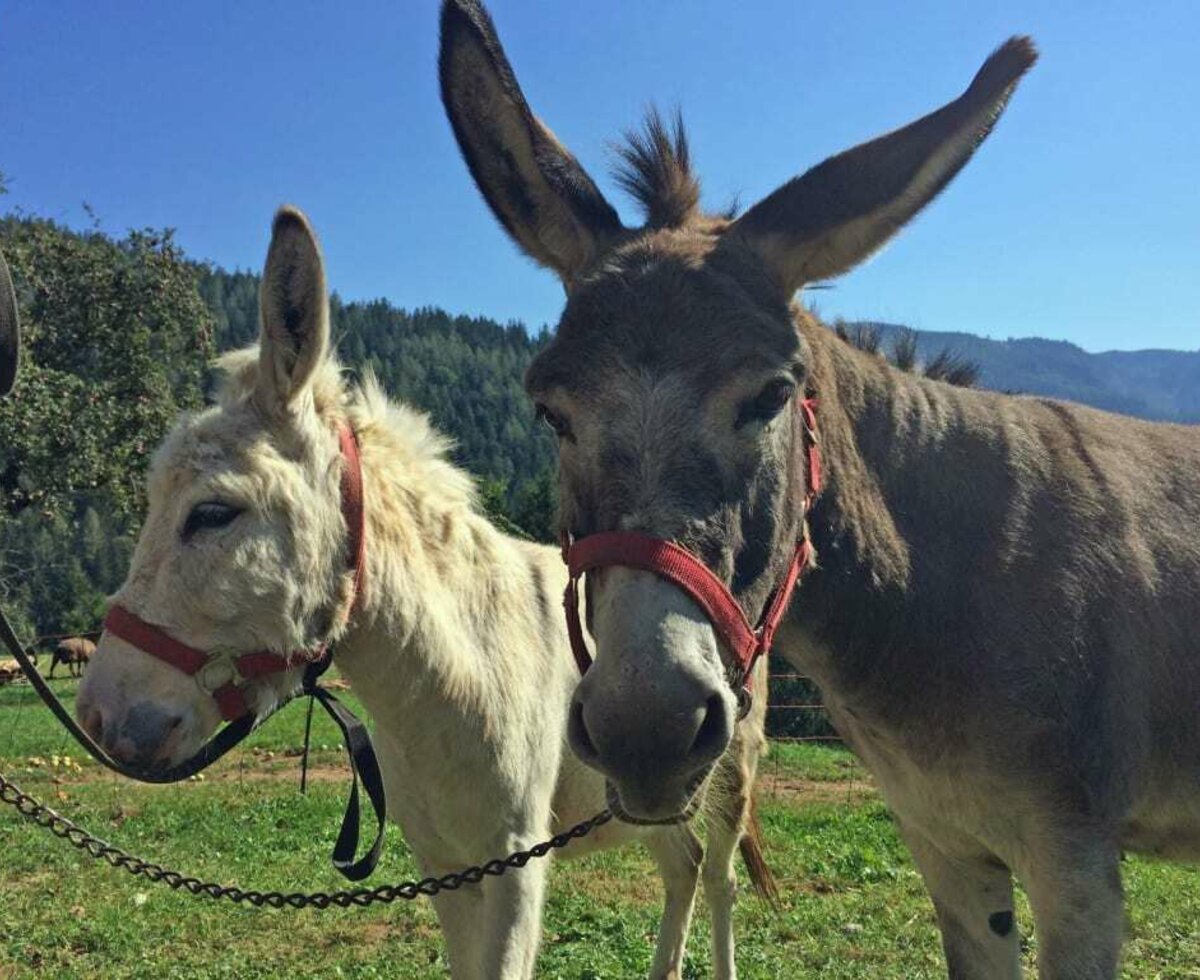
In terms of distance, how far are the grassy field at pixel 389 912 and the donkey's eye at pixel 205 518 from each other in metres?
3.44

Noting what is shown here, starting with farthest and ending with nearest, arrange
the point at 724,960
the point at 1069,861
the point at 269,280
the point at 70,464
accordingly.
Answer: the point at 70,464 → the point at 724,960 → the point at 269,280 → the point at 1069,861

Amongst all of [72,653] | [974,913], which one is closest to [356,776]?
[974,913]

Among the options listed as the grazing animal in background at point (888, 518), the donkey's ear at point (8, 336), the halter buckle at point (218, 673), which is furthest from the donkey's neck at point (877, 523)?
the donkey's ear at point (8, 336)

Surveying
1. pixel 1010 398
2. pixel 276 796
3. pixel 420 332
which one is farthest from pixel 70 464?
pixel 420 332

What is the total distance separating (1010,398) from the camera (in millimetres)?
2877

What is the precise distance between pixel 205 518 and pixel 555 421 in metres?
1.36

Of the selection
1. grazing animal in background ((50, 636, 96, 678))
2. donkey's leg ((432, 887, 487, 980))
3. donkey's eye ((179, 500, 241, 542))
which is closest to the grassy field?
donkey's leg ((432, 887, 487, 980))

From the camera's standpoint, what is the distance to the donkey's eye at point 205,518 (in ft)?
9.10

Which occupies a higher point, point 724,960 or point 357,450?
point 357,450

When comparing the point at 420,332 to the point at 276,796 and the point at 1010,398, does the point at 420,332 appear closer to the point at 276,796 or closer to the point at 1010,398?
the point at 276,796

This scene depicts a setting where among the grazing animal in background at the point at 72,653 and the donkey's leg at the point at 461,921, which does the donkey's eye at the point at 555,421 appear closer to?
the donkey's leg at the point at 461,921

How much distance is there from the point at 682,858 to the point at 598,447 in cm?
385

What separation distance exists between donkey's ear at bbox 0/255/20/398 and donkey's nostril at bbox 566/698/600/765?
6.08 ft

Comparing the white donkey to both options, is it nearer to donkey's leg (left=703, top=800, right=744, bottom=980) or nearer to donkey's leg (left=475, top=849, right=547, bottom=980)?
donkey's leg (left=475, top=849, right=547, bottom=980)
